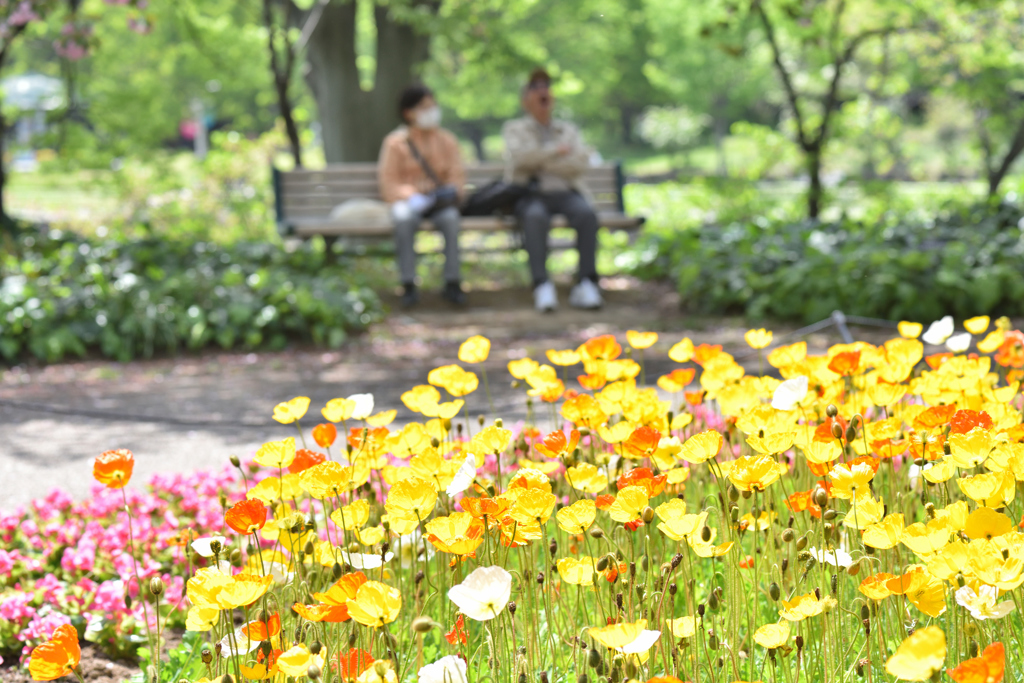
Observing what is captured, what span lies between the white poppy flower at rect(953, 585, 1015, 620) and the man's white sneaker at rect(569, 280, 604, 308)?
22.1 feet

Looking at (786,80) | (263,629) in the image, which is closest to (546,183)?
(786,80)

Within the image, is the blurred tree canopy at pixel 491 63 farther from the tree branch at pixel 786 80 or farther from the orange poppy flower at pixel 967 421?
the orange poppy flower at pixel 967 421

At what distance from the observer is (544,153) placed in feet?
26.7

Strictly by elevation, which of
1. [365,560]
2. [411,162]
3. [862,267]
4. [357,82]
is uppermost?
[357,82]

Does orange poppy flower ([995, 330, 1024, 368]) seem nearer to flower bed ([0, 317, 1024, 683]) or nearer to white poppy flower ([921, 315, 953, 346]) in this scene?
flower bed ([0, 317, 1024, 683])

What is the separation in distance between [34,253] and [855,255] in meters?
6.27

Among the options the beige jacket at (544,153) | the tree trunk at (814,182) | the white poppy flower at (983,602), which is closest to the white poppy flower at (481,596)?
the white poppy flower at (983,602)

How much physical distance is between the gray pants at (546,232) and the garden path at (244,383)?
1.16ft

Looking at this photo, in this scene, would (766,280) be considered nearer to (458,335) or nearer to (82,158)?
(458,335)

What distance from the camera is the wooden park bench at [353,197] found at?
27.0ft

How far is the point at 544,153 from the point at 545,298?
1203mm

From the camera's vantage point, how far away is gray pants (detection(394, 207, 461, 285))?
26.2 feet

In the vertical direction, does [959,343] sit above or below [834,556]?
above

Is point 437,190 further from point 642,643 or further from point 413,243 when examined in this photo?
point 642,643
